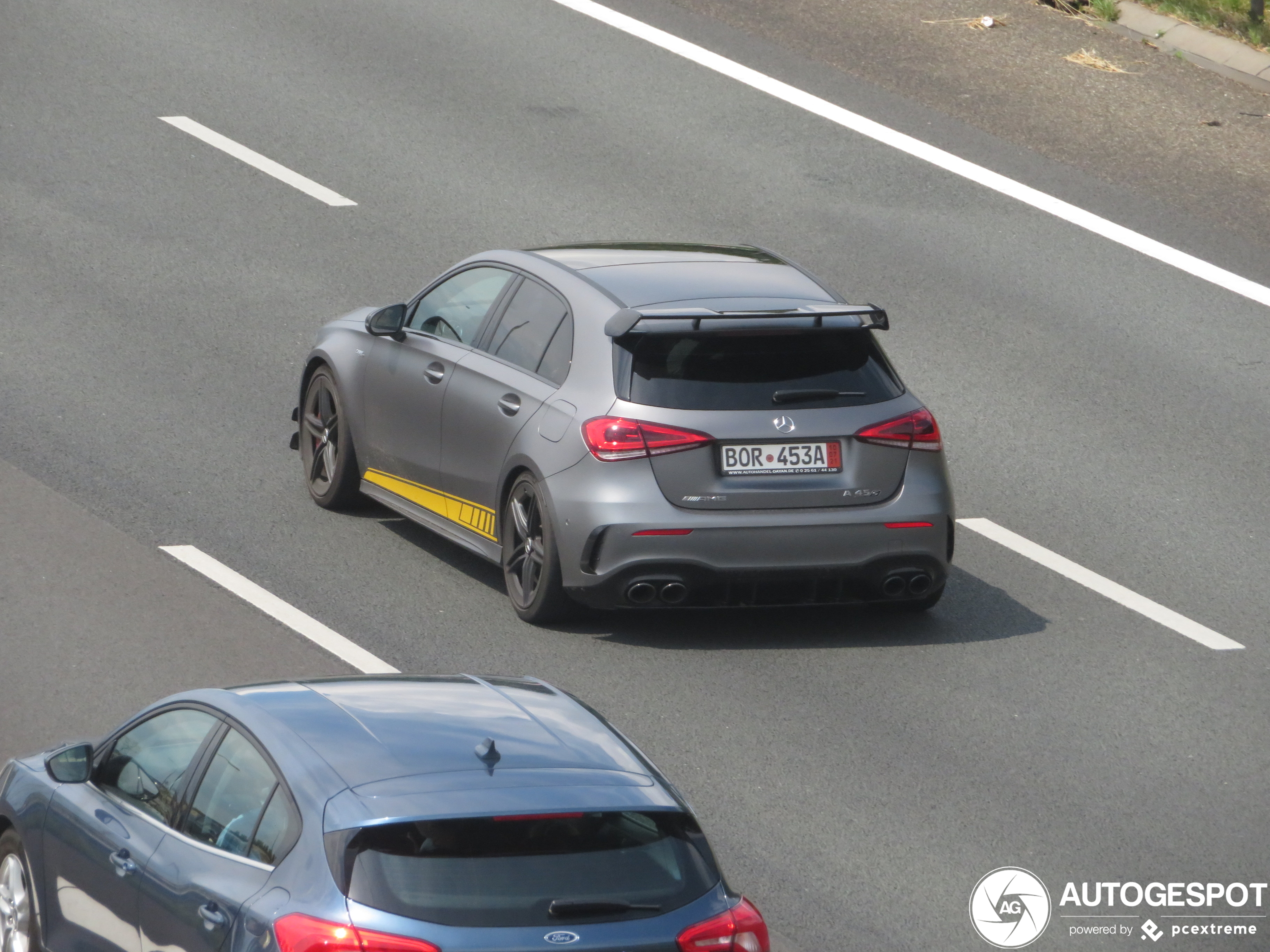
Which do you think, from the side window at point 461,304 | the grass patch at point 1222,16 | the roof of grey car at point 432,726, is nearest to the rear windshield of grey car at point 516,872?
the roof of grey car at point 432,726

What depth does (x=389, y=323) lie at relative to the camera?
10.5 metres

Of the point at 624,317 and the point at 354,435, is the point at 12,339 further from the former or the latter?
the point at 624,317

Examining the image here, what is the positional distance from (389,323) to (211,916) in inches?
238

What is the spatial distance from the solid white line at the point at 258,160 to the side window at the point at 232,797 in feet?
36.1

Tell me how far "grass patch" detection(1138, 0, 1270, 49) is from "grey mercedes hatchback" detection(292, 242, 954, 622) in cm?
1083

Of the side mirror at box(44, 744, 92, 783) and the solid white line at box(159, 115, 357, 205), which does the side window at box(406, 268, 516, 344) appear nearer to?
the side mirror at box(44, 744, 92, 783)

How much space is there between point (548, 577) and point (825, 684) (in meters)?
1.40

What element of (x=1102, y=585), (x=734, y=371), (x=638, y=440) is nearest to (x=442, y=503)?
(x=638, y=440)

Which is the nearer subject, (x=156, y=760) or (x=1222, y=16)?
(x=156, y=760)

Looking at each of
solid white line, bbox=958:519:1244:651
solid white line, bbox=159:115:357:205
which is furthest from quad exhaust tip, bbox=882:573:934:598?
solid white line, bbox=159:115:357:205

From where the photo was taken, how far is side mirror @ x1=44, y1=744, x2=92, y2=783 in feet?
18.7

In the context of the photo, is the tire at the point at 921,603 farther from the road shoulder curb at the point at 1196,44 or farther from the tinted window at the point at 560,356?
the road shoulder curb at the point at 1196,44

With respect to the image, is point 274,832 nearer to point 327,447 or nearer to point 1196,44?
point 327,447

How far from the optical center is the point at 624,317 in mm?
9078
